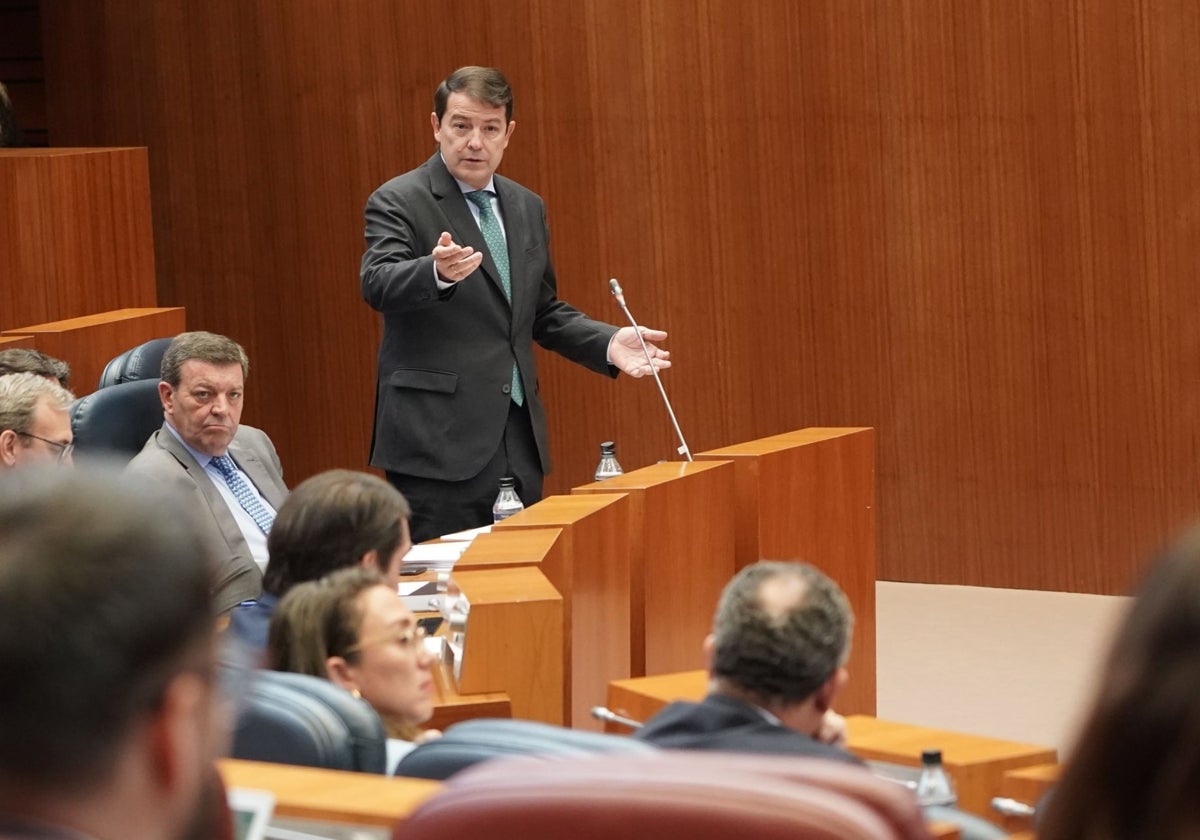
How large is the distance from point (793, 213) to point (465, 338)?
74.2 inches

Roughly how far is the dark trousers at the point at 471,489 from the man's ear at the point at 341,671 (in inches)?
87.8

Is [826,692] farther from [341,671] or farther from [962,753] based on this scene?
[341,671]

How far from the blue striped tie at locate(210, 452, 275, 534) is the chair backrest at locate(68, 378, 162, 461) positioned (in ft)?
0.88

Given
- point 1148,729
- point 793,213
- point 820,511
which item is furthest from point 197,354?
point 1148,729

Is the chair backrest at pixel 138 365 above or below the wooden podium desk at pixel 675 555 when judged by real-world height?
above

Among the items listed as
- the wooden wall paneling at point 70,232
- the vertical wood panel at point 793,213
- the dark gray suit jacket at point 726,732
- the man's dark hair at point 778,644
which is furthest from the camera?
the wooden wall paneling at point 70,232

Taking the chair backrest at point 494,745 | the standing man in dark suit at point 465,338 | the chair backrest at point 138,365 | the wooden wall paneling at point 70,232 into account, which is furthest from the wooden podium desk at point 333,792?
the wooden wall paneling at point 70,232

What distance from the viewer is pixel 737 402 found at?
6250 millimetres

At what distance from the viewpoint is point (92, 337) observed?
527 centimetres

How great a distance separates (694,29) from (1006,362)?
159 centimetres

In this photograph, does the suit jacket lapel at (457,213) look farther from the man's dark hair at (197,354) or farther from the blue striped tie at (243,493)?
the blue striped tie at (243,493)

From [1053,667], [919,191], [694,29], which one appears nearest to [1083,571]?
[1053,667]

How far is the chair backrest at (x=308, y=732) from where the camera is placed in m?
1.69

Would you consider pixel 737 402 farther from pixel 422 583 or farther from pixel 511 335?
pixel 422 583
